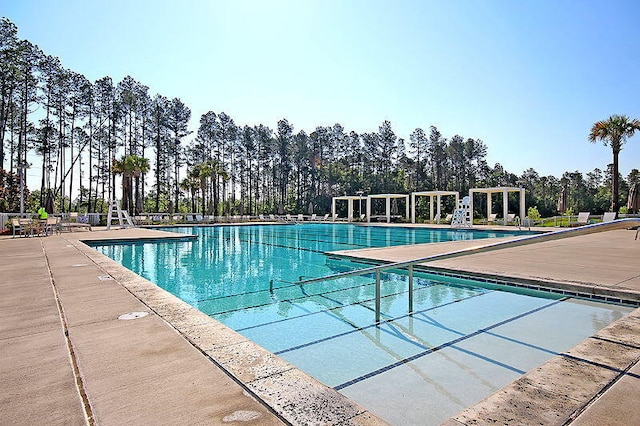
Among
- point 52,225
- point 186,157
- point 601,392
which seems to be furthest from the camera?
point 186,157

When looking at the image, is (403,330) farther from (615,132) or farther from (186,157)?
(186,157)

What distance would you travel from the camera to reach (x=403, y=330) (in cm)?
400

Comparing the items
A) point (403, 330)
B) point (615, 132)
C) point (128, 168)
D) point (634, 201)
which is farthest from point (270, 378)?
point (128, 168)

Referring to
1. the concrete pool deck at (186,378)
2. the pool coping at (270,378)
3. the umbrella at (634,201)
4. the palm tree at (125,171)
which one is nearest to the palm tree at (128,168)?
the palm tree at (125,171)

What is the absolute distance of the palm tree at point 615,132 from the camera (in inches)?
753

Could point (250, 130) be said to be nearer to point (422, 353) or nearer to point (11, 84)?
point (11, 84)

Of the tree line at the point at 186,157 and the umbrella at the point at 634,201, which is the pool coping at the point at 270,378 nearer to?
the umbrella at the point at 634,201

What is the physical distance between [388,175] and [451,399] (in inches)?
1693

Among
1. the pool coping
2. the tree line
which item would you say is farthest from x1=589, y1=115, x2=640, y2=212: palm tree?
the pool coping

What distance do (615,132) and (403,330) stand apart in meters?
21.7

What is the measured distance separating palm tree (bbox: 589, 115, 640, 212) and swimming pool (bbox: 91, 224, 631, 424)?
1883cm

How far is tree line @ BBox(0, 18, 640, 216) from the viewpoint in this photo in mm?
26328

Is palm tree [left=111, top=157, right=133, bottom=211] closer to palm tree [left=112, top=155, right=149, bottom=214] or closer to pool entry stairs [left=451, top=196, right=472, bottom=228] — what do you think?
palm tree [left=112, top=155, right=149, bottom=214]

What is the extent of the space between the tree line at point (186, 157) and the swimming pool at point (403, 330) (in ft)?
64.5
